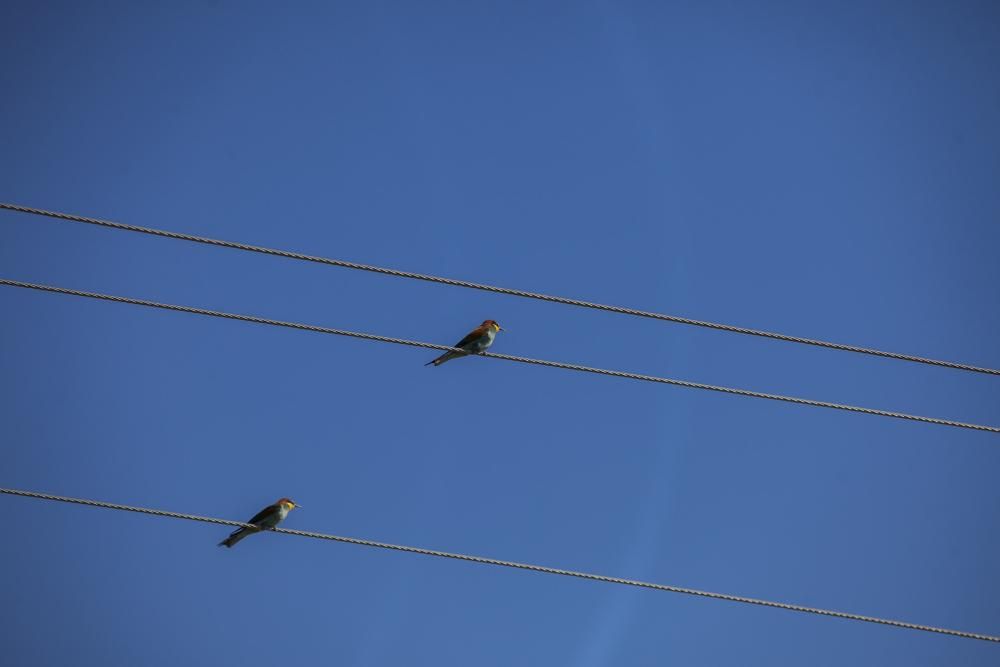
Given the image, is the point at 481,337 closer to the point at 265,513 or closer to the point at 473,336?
the point at 473,336

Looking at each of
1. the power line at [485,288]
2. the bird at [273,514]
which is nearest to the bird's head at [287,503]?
the bird at [273,514]

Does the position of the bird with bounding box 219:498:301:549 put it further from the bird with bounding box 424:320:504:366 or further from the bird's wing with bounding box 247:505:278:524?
the bird with bounding box 424:320:504:366

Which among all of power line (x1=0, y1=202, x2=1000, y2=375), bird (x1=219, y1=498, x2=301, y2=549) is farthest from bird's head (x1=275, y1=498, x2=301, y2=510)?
power line (x1=0, y1=202, x2=1000, y2=375)

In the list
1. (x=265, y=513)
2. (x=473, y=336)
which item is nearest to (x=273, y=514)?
(x=265, y=513)

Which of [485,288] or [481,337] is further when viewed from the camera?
[481,337]

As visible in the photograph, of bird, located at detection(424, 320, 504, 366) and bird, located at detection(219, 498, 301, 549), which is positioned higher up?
bird, located at detection(424, 320, 504, 366)

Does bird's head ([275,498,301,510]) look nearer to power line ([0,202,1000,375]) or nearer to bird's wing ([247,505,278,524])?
bird's wing ([247,505,278,524])

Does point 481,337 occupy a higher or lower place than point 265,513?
higher

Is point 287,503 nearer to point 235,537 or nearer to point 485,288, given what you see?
point 235,537

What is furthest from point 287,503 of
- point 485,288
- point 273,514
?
point 485,288

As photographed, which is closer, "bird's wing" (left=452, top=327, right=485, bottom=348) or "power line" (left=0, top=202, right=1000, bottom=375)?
"power line" (left=0, top=202, right=1000, bottom=375)

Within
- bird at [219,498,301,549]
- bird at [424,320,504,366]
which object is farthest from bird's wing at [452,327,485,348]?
bird at [219,498,301,549]

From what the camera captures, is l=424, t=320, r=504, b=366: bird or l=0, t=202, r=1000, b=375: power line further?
l=424, t=320, r=504, b=366: bird

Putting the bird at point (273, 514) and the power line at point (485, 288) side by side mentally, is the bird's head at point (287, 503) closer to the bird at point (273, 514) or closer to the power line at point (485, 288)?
the bird at point (273, 514)
